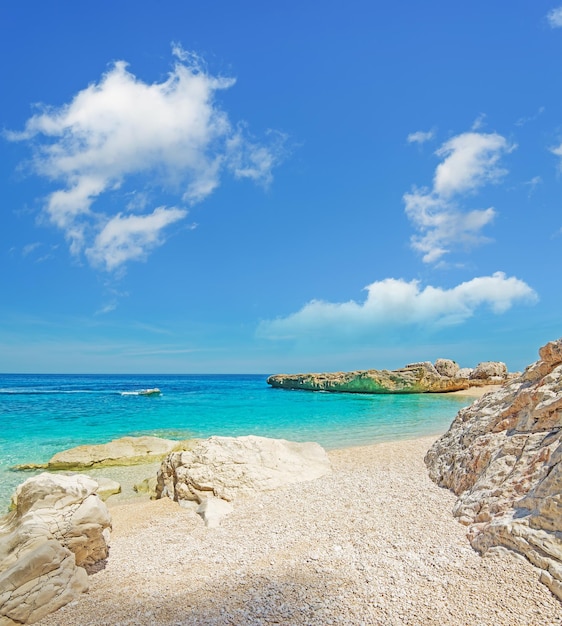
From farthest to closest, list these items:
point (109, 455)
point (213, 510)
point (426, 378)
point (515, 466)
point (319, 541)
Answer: point (426, 378)
point (109, 455)
point (213, 510)
point (515, 466)
point (319, 541)

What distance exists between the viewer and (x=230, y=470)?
29.8 feet

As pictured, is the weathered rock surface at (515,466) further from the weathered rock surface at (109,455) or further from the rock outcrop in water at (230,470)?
the weathered rock surface at (109,455)

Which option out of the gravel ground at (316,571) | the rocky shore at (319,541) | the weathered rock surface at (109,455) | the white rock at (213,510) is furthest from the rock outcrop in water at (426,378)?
the white rock at (213,510)

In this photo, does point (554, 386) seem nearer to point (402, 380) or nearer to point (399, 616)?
point (399, 616)

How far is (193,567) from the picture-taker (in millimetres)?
5555

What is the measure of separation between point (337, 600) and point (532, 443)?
409cm

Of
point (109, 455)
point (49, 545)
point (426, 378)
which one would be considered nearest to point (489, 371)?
point (426, 378)

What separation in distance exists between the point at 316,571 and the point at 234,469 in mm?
4252

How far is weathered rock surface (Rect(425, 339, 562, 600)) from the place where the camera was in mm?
4883

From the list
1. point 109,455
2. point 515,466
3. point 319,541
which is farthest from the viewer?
point 109,455

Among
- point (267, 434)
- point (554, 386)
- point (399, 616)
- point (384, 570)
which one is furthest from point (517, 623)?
point (267, 434)

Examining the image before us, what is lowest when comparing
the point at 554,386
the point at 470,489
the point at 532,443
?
the point at 470,489

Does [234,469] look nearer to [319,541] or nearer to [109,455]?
[319,541]

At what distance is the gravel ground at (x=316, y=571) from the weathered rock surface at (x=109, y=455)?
6422 mm
